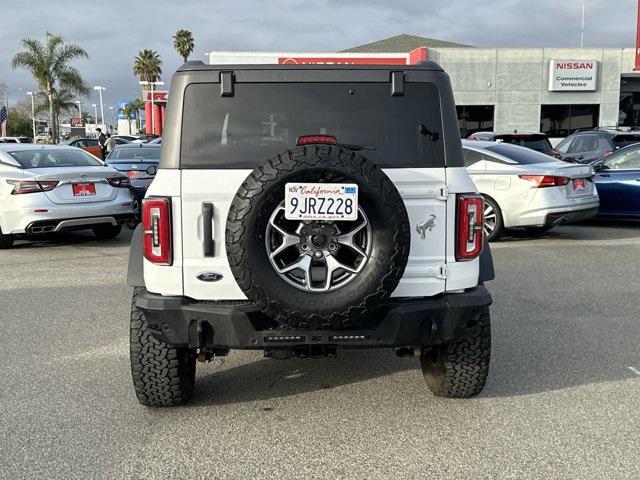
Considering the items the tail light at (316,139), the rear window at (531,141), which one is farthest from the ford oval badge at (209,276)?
the rear window at (531,141)

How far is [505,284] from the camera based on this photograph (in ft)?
23.9

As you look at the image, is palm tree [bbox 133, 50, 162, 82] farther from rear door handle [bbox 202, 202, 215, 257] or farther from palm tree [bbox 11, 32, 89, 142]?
rear door handle [bbox 202, 202, 215, 257]

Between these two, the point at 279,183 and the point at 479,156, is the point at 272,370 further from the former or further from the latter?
the point at 479,156

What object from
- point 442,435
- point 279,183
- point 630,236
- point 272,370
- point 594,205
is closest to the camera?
point 279,183

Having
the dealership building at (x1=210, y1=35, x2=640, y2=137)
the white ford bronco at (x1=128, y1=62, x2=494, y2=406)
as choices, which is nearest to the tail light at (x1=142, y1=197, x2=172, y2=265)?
the white ford bronco at (x1=128, y1=62, x2=494, y2=406)

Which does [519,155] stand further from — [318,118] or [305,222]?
[305,222]

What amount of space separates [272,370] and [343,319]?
5.04 ft

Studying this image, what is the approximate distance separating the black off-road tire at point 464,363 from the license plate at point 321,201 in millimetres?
1097

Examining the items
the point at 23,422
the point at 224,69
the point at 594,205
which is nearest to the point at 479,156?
the point at 594,205

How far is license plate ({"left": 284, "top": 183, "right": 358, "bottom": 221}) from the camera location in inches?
127

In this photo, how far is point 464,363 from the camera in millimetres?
3900

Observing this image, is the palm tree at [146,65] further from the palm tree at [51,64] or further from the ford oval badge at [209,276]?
the ford oval badge at [209,276]

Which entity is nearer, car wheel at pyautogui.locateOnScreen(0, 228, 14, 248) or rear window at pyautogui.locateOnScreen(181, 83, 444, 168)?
rear window at pyautogui.locateOnScreen(181, 83, 444, 168)

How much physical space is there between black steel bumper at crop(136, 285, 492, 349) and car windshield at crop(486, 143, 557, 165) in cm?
683
